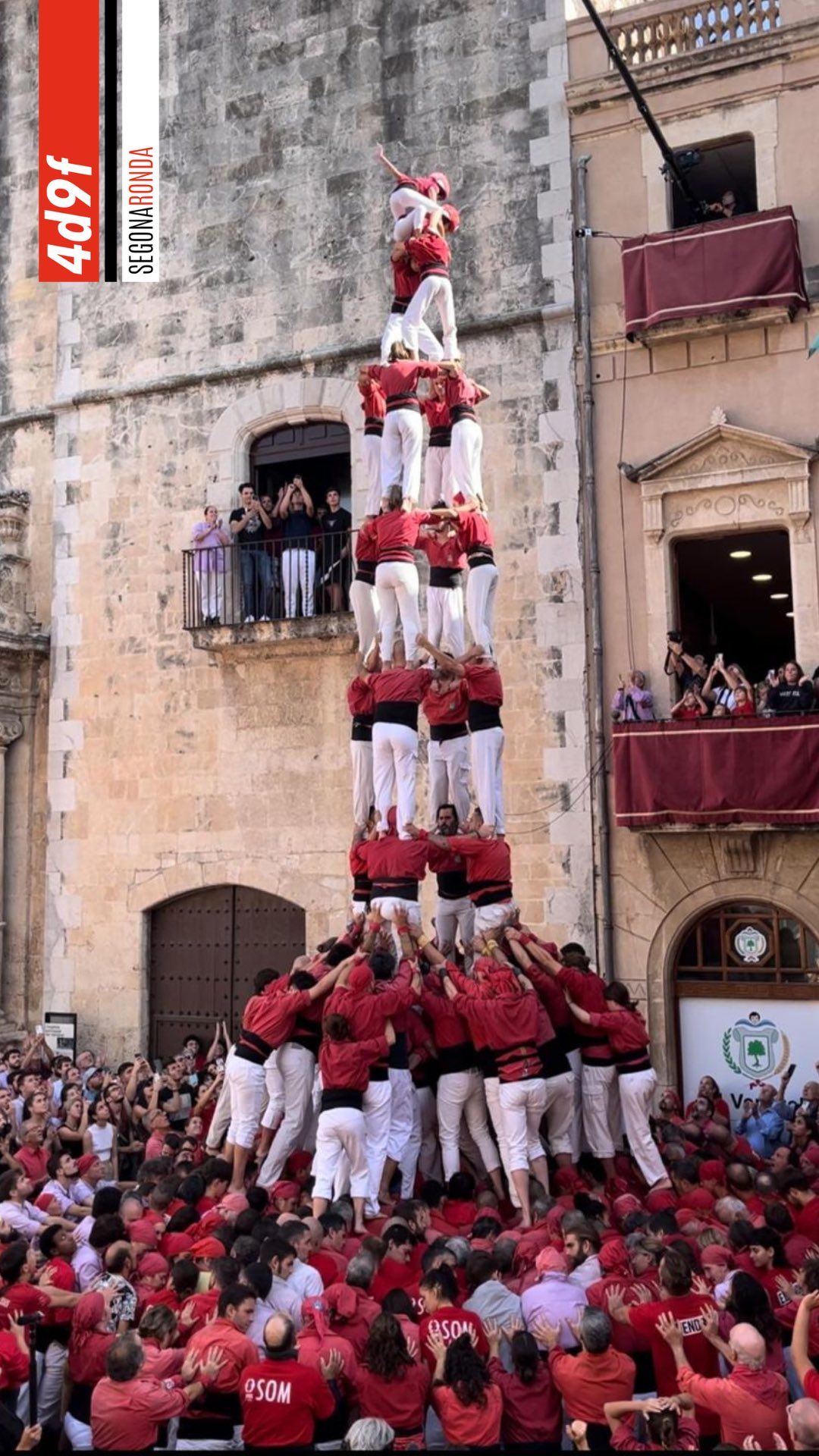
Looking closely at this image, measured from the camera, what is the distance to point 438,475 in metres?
11.7

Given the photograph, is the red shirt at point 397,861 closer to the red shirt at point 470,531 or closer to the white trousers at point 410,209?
the red shirt at point 470,531

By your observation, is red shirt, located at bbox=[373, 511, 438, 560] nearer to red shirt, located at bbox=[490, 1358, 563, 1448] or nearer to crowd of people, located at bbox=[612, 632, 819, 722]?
crowd of people, located at bbox=[612, 632, 819, 722]

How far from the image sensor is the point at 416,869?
34.5 feet

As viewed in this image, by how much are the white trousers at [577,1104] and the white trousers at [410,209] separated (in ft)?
22.4

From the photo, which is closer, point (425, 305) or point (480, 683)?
point (480, 683)

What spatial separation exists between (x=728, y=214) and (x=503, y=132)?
9.90ft

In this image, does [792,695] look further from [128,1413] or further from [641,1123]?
[128,1413]

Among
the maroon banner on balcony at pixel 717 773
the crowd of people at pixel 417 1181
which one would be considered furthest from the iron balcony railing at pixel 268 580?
the crowd of people at pixel 417 1181

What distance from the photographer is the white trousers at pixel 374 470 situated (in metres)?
11.4

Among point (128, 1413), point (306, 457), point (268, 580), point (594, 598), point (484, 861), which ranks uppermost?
point (306, 457)

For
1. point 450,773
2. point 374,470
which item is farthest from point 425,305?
point 450,773

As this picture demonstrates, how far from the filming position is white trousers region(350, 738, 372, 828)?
1162cm

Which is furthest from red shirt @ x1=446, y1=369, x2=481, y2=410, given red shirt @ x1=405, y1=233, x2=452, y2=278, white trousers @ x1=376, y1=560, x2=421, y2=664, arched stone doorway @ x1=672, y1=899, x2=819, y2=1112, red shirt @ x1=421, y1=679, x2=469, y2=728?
arched stone doorway @ x1=672, y1=899, x2=819, y2=1112

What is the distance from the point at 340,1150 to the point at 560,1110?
1.85 metres
